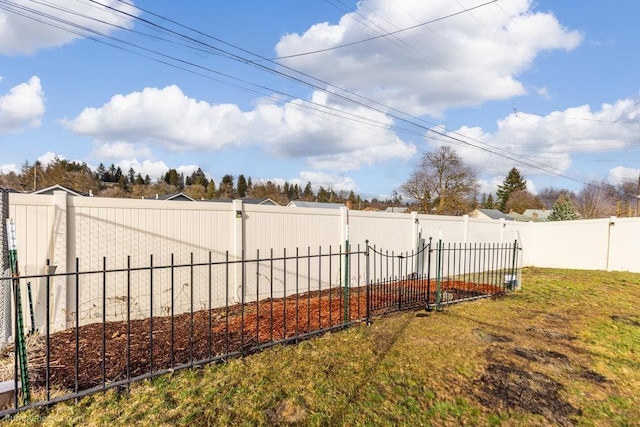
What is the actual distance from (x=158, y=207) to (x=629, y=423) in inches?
230

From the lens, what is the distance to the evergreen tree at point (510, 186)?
190 ft

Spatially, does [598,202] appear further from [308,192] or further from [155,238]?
[155,238]

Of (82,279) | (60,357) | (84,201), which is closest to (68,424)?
(60,357)

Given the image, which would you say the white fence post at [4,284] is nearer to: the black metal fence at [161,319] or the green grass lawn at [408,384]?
the black metal fence at [161,319]

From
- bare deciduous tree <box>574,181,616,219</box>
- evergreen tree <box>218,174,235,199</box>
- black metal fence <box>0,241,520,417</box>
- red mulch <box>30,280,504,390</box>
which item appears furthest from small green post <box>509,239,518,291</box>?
evergreen tree <box>218,174,235,199</box>

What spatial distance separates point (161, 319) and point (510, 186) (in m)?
62.7

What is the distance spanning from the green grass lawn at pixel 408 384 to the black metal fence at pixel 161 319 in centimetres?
27

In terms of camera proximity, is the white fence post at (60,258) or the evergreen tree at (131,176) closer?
the white fence post at (60,258)

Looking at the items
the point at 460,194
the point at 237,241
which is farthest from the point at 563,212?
the point at 237,241

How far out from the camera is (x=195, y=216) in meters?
5.93

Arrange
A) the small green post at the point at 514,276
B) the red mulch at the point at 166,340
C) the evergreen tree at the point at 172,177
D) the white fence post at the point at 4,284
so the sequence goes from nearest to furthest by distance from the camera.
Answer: the red mulch at the point at 166,340 → the white fence post at the point at 4,284 → the small green post at the point at 514,276 → the evergreen tree at the point at 172,177

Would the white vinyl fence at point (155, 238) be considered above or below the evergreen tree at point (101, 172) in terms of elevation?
below

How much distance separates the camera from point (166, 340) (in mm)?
4363

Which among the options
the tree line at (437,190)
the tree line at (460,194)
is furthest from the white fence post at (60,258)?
the tree line at (460,194)
